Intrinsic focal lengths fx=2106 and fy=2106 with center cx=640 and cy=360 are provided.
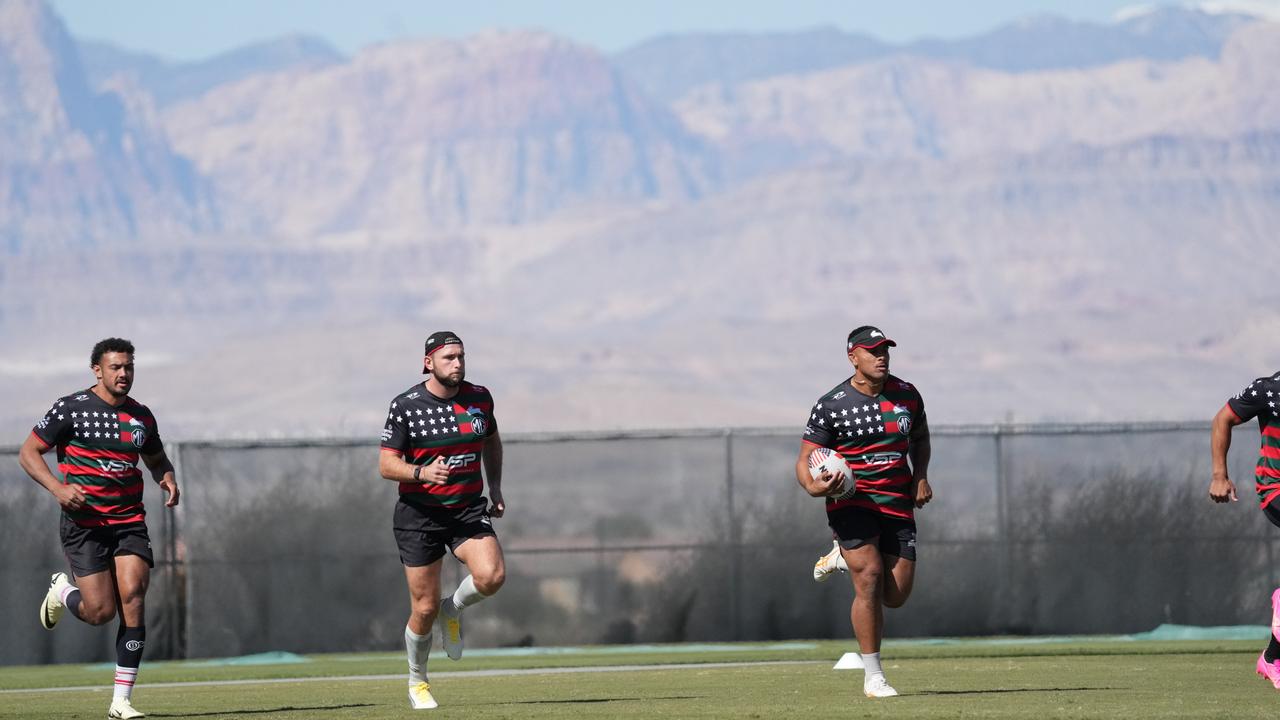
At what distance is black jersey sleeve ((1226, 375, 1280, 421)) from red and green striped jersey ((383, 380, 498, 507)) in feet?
13.1

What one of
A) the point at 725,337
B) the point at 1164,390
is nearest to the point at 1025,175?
the point at 725,337

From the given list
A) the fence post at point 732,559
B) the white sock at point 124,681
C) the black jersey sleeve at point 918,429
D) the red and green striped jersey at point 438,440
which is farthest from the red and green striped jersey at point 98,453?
the fence post at point 732,559

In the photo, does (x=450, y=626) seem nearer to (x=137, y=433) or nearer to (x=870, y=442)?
(x=137, y=433)

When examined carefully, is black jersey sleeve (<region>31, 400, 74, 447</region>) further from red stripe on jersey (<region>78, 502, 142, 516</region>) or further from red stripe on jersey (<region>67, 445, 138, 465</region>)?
red stripe on jersey (<region>78, 502, 142, 516</region>)

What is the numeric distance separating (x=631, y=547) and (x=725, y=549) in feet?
3.23

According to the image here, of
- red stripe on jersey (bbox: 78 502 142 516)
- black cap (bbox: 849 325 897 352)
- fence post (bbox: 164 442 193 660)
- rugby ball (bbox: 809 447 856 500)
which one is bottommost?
fence post (bbox: 164 442 193 660)

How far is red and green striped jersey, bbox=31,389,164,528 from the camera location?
37.2ft

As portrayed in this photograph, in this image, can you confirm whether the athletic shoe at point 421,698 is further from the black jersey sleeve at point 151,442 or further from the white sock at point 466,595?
the black jersey sleeve at point 151,442

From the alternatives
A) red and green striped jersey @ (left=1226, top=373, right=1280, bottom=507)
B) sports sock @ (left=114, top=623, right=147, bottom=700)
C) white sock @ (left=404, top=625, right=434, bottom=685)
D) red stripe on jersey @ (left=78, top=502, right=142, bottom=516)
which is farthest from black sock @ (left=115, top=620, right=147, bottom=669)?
red and green striped jersey @ (left=1226, top=373, right=1280, bottom=507)

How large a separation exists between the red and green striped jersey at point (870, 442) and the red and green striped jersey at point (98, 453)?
3.67m

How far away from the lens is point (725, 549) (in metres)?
20.3

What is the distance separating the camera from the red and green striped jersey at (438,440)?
36.9 feet

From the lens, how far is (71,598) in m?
11.5

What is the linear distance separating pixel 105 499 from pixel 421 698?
6.66ft
